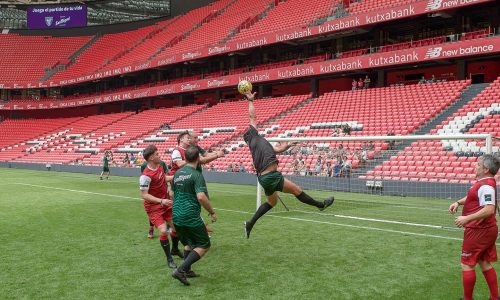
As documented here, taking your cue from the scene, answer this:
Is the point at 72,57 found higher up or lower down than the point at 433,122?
higher up

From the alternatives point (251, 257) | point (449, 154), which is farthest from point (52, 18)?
point (251, 257)

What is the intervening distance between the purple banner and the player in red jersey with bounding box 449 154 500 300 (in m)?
66.2

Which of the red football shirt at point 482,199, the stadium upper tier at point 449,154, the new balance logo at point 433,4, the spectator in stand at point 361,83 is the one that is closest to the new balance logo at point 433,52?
the new balance logo at point 433,4

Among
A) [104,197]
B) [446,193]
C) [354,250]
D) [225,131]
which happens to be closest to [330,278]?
[354,250]

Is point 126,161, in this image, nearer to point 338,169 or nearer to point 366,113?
point 366,113

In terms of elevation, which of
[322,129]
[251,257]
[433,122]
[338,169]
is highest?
[433,122]

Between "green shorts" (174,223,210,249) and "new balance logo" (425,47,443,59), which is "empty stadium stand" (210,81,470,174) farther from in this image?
"green shorts" (174,223,210,249)

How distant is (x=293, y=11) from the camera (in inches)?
1522

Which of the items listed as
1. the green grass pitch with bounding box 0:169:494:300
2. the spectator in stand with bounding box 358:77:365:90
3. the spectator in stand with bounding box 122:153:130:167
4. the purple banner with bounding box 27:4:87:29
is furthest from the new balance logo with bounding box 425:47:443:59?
the purple banner with bounding box 27:4:87:29

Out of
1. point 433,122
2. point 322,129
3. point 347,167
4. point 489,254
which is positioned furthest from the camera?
point 322,129

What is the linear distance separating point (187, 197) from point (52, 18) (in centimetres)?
6695

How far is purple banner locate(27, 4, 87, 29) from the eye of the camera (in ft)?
208

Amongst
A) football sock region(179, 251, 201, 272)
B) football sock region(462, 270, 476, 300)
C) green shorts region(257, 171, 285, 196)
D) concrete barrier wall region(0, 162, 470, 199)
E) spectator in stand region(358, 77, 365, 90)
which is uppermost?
spectator in stand region(358, 77, 365, 90)

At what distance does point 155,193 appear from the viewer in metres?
7.39
